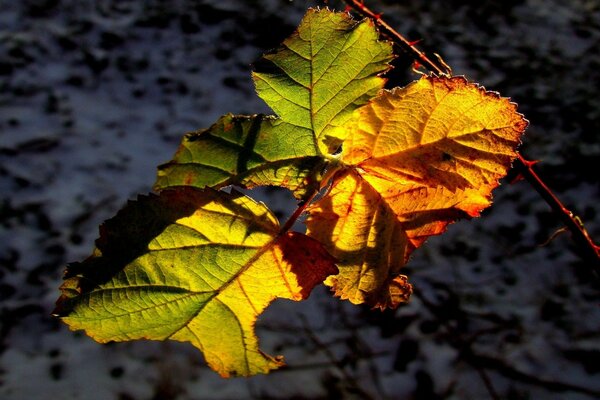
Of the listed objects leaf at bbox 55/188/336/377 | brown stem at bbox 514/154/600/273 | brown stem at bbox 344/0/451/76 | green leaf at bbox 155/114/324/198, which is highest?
brown stem at bbox 344/0/451/76

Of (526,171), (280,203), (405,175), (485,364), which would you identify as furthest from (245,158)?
(280,203)

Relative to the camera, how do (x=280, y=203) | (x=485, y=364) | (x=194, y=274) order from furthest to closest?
(x=280, y=203) → (x=485, y=364) → (x=194, y=274)

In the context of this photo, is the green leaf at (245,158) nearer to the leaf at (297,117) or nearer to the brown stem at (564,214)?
the leaf at (297,117)

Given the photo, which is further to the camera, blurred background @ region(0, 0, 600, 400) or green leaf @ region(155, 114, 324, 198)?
→ blurred background @ region(0, 0, 600, 400)

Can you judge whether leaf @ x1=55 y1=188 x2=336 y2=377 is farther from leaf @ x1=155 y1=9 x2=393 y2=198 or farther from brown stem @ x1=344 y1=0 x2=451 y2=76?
brown stem @ x1=344 y1=0 x2=451 y2=76

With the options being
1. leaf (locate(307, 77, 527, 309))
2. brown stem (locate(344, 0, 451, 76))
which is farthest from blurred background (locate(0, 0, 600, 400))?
brown stem (locate(344, 0, 451, 76))

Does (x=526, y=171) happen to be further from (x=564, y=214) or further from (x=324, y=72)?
(x=324, y=72)
